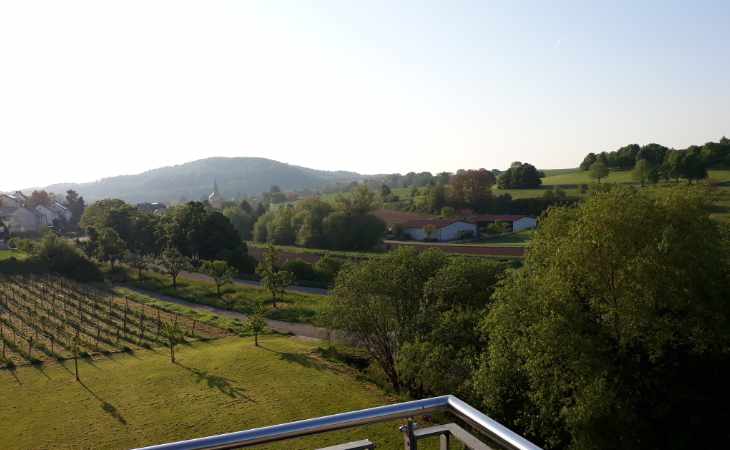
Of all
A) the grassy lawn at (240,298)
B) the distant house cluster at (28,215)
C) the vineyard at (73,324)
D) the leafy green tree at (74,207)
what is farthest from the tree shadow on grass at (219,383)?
the leafy green tree at (74,207)

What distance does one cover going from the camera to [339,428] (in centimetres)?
190

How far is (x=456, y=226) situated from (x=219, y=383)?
39196mm

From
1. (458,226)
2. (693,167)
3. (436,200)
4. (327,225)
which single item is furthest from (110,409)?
(693,167)

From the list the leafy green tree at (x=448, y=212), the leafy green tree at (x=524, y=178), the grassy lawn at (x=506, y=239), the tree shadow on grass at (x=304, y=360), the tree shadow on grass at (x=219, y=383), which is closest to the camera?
the tree shadow on grass at (x=219, y=383)

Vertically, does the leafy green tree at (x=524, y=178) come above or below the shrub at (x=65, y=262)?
above

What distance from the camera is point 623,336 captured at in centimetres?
980

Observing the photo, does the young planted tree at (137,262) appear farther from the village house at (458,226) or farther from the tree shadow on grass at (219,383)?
the village house at (458,226)

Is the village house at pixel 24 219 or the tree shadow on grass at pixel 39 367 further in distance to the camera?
the village house at pixel 24 219

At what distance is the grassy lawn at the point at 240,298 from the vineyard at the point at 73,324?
309 cm

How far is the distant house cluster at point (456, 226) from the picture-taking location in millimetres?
52031

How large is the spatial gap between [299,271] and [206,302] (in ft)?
25.3

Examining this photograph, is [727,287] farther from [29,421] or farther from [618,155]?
[618,155]

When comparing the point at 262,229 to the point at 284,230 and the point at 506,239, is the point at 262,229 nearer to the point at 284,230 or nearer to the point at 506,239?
the point at 284,230

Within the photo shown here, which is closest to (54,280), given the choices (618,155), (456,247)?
(456,247)
